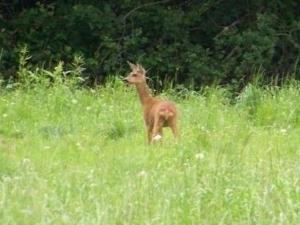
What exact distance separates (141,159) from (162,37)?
34.8 ft

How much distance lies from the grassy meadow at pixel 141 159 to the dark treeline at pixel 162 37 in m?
4.79

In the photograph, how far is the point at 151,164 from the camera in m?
7.64

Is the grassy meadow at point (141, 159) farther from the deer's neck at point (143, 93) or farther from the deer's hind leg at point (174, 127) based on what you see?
the deer's neck at point (143, 93)

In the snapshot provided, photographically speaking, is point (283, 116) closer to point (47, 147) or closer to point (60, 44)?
point (47, 147)

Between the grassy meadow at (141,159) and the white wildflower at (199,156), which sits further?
the white wildflower at (199,156)

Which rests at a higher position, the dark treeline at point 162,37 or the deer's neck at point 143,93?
the deer's neck at point 143,93

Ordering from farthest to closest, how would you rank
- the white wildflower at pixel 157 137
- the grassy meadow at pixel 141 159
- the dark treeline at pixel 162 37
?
the dark treeline at pixel 162 37, the white wildflower at pixel 157 137, the grassy meadow at pixel 141 159

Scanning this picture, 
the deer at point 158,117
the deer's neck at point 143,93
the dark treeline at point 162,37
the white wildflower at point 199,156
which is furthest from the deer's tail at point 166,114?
the dark treeline at point 162,37

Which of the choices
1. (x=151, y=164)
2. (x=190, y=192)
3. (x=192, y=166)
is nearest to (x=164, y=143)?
(x=151, y=164)

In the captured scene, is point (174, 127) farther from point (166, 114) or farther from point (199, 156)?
point (199, 156)

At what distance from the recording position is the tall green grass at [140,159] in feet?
18.0

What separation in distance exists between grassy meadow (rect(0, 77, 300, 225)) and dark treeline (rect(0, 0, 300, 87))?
15.7ft

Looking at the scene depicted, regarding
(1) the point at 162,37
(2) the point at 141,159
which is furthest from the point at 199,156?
(1) the point at 162,37

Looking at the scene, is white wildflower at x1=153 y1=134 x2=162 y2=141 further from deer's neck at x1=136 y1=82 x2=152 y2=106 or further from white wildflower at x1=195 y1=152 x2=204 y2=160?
white wildflower at x1=195 y1=152 x2=204 y2=160
